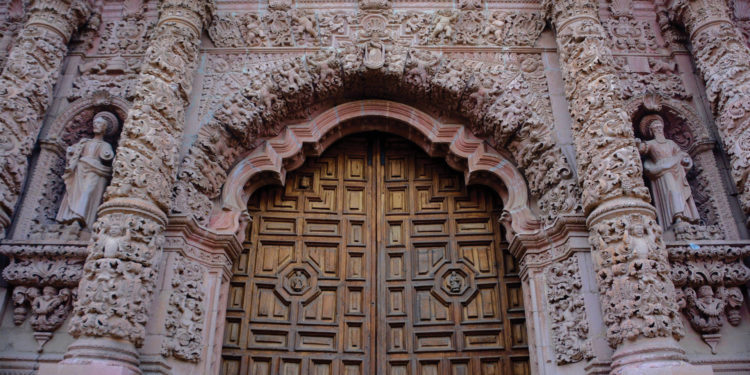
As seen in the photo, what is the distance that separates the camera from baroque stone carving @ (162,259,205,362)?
527cm

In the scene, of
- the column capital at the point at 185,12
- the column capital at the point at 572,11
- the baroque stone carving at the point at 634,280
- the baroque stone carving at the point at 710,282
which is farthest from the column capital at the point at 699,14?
the column capital at the point at 185,12

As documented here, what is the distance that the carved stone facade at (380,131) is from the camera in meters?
5.11

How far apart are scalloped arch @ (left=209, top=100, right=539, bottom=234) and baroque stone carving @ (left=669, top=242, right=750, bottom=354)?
1.43 metres

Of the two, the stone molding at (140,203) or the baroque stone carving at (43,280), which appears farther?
the baroque stone carving at (43,280)

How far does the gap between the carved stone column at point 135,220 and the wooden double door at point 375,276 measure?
1.26 m

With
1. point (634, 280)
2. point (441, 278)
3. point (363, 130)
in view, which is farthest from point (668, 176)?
point (363, 130)

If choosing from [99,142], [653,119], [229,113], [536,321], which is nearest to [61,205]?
[99,142]

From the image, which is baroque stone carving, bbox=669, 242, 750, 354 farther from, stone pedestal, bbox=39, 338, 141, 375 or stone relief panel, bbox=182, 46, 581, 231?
stone pedestal, bbox=39, 338, 141, 375

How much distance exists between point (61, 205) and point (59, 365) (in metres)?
2.05

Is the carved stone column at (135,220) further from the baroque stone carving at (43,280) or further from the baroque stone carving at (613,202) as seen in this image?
the baroque stone carving at (613,202)

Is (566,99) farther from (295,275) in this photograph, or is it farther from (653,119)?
(295,275)

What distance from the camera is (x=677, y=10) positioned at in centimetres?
681

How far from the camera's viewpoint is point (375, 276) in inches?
251

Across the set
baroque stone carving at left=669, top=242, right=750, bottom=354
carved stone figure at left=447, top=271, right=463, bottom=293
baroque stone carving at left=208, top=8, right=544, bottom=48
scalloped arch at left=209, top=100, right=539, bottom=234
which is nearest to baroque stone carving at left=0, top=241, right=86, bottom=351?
scalloped arch at left=209, top=100, right=539, bottom=234
